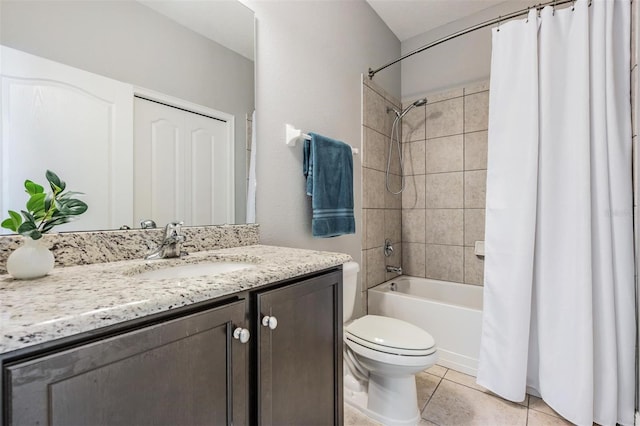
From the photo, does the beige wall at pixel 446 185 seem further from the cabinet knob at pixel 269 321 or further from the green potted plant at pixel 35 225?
the green potted plant at pixel 35 225

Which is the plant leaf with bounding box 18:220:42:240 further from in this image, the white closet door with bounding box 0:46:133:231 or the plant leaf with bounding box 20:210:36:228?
the white closet door with bounding box 0:46:133:231

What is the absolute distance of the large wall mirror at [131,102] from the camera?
81cm

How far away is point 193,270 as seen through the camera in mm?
1017

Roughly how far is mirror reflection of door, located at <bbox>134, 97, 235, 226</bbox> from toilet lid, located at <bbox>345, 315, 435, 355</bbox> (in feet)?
2.80

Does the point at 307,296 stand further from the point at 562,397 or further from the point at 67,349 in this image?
the point at 562,397

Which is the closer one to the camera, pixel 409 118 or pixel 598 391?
pixel 598 391

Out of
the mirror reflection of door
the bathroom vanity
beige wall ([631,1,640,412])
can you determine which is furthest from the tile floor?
the mirror reflection of door

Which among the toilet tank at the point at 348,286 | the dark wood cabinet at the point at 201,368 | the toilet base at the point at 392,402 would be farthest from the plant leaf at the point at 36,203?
the toilet base at the point at 392,402

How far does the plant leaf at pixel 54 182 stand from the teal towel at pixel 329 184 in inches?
40.1

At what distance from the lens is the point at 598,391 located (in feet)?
4.61

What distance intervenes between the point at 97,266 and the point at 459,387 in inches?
75.6

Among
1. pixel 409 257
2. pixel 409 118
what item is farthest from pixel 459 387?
pixel 409 118

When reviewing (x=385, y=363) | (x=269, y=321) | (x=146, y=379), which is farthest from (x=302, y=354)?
(x=385, y=363)

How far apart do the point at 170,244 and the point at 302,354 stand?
59 centimetres
